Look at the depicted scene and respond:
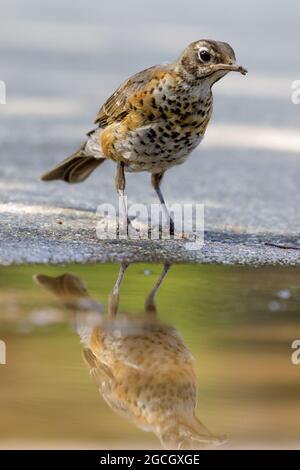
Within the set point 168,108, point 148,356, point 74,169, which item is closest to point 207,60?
point 168,108

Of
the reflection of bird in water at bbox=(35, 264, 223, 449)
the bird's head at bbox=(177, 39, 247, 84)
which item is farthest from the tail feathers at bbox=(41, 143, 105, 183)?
the reflection of bird in water at bbox=(35, 264, 223, 449)

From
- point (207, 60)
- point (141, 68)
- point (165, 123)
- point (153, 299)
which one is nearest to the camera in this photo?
point (153, 299)

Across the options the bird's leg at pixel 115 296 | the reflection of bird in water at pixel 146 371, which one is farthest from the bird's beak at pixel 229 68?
the reflection of bird in water at pixel 146 371

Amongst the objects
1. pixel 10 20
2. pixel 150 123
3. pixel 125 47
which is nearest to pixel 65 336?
pixel 150 123

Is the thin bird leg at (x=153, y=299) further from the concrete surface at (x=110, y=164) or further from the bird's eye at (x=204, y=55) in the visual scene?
the bird's eye at (x=204, y=55)

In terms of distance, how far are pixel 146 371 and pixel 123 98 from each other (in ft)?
8.35

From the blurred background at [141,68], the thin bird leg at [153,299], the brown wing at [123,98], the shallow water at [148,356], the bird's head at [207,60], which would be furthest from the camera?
the blurred background at [141,68]

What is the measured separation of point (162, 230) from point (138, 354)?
227 cm

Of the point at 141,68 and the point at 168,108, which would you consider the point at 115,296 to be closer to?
the point at 168,108

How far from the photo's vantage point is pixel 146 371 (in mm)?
5305

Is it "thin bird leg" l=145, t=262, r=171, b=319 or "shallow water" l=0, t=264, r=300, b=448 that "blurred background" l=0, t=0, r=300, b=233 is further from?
"shallow water" l=0, t=264, r=300, b=448

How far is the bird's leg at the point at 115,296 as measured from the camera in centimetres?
609

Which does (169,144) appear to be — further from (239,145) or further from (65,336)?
(239,145)
